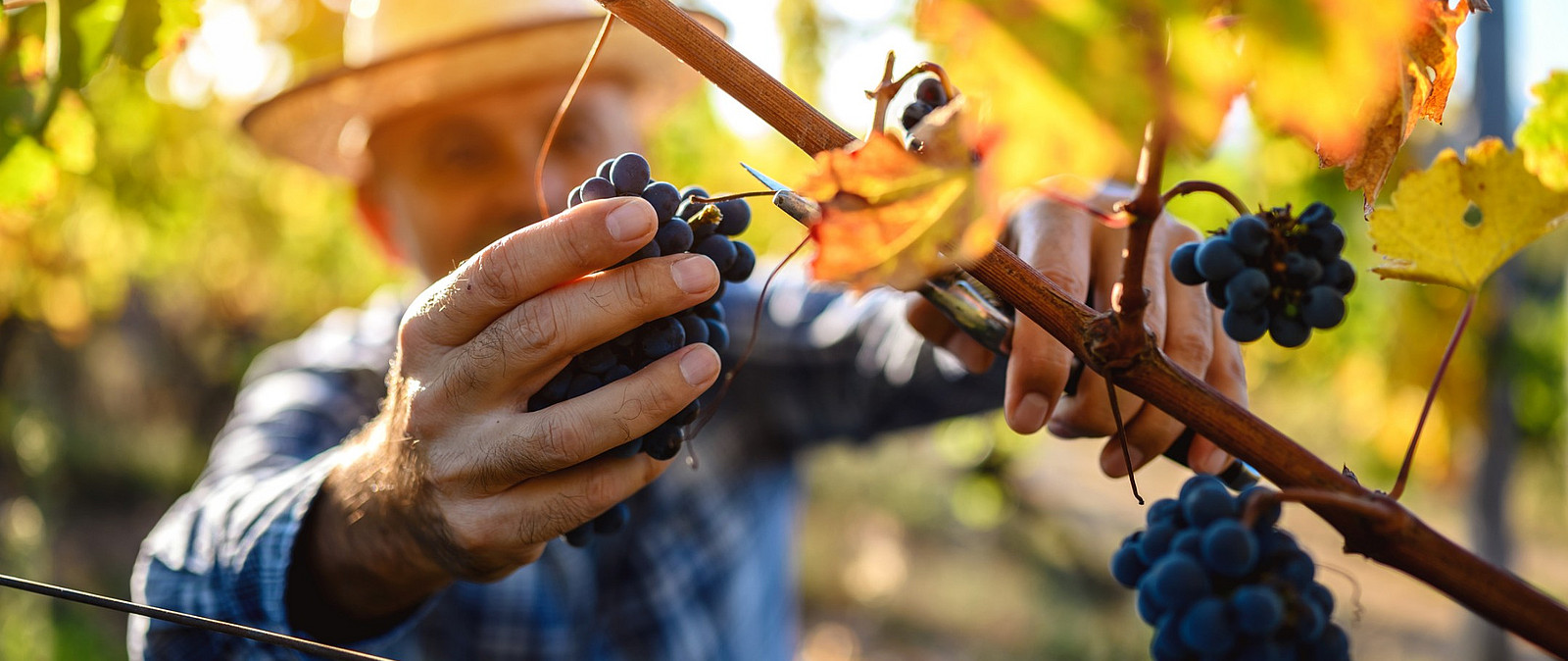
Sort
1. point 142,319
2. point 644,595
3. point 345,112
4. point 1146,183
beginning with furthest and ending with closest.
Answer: point 142,319 → point 345,112 → point 644,595 → point 1146,183

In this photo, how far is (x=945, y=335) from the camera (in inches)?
39.4

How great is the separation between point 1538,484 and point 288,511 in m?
10.8

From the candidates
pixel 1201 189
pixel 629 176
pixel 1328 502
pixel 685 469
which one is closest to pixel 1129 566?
pixel 1328 502

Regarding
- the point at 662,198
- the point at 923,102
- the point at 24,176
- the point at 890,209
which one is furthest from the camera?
the point at 24,176

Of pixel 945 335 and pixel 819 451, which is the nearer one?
pixel 945 335

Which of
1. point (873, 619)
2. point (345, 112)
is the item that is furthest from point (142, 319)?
point (345, 112)

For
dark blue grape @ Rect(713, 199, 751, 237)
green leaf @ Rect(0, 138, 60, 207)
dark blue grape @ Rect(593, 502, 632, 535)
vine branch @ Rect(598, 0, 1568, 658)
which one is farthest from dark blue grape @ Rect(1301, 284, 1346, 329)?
green leaf @ Rect(0, 138, 60, 207)

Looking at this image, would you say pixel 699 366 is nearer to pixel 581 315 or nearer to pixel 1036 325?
pixel 581 315

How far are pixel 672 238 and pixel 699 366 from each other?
105 millimetres

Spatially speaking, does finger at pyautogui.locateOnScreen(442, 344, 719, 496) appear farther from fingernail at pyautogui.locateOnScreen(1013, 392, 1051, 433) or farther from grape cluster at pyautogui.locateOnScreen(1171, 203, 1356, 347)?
grape cluster at pyautogui.locateOnScreen(1171, 203, 1356, 347)

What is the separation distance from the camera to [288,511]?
1.04 meters

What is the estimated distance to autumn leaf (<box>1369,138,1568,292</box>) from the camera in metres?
0.64

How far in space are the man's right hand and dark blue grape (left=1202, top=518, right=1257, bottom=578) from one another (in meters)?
0.34

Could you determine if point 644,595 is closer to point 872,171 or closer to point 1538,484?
point 872,171
